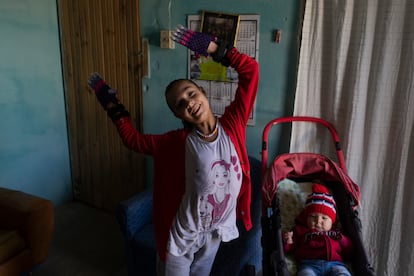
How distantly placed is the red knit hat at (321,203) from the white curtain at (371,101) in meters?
0.29

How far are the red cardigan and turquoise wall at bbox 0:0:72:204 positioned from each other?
1750 millimetres

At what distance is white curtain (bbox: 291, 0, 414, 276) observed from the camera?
167 centimetres

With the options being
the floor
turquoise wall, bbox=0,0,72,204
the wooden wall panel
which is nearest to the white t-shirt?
the floor

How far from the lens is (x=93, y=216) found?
292cm

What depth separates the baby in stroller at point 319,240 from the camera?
4.97 ft

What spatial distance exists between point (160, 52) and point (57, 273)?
1614 mm

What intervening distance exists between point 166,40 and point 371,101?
1314mm

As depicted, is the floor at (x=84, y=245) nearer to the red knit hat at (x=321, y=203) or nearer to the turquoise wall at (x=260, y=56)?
the turquoise wall at (x=260, y=56)

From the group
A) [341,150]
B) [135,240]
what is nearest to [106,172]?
[135,240]

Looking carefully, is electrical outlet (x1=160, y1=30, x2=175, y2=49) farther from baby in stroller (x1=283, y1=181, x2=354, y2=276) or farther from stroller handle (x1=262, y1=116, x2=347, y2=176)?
baby in stroller (x1=283, y1=181, x2=354, y2=276)

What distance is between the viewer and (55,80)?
2.86 meters

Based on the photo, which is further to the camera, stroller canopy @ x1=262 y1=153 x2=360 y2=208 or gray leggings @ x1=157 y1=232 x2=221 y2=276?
stroller canopy @ x1=262 y1=153 x2=360 y2=208

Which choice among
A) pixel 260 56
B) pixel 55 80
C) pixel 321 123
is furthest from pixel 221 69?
pixel 55 80

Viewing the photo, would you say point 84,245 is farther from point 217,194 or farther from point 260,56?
point 260,56
